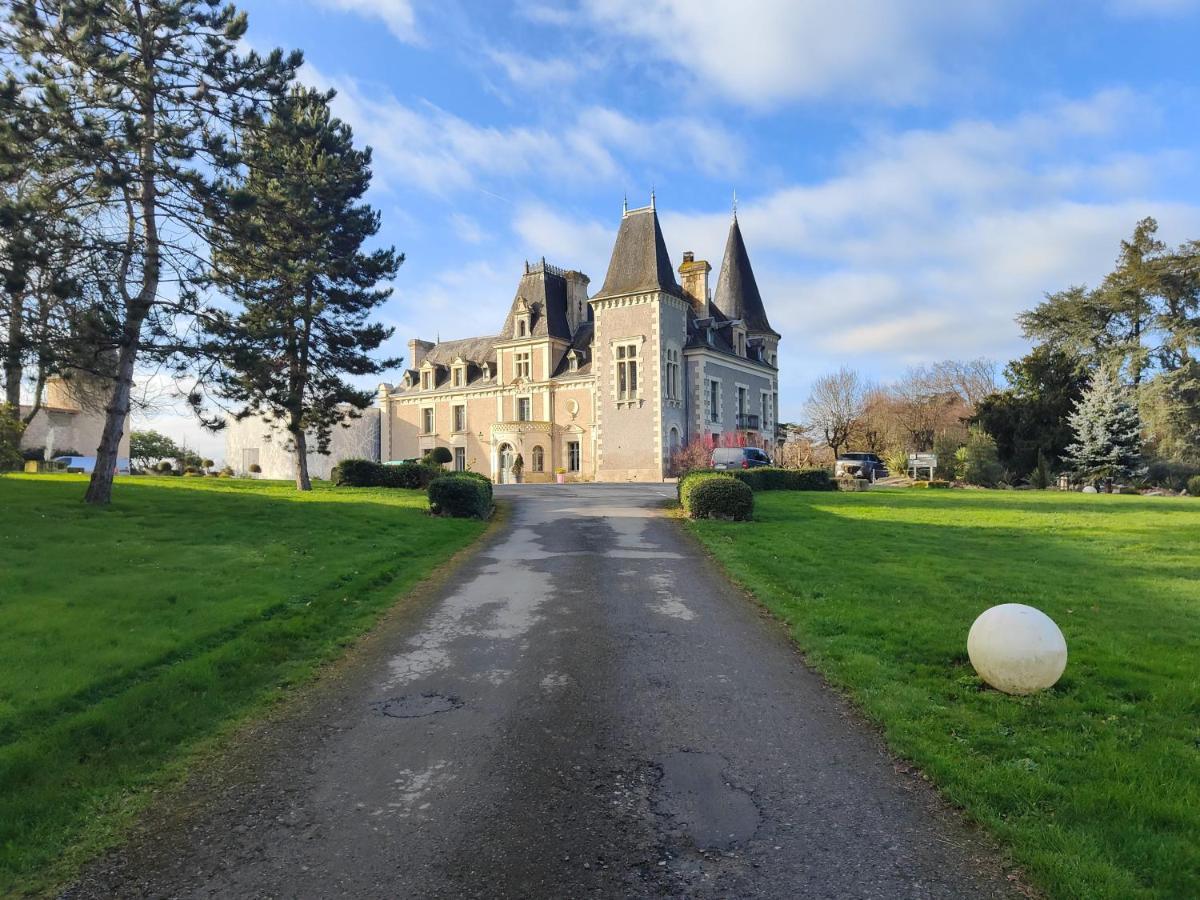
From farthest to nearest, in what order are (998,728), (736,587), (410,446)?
(410,446)
(736,587)
(998,728)

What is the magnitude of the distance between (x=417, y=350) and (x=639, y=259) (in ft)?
75.4

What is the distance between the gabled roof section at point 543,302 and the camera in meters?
48.7

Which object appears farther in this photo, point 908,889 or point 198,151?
point 198,151

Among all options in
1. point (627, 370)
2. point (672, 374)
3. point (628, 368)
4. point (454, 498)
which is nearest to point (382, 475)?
point (454, 498)

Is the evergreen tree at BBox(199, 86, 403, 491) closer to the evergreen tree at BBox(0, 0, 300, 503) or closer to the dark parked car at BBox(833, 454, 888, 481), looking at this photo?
the evergreen tree at BBox(0, 0, 300, 503)

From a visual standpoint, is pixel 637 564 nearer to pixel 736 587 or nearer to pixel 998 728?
pixel 736 587

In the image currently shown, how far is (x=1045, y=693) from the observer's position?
5824 mm

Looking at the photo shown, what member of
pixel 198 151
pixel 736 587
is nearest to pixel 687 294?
pixel 198 151

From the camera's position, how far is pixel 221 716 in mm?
5805

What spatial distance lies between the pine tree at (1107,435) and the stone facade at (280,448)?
4519 cm

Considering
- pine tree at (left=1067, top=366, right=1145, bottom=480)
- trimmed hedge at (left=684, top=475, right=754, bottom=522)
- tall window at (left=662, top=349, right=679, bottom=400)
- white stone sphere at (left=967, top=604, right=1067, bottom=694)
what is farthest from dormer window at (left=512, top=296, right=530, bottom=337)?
white stone sphere at (left=967, top=604, right=1067, bottom=694)

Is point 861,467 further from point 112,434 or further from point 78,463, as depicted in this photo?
point 78,463

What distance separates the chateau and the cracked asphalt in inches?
1382

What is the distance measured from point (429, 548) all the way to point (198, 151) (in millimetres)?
9663
